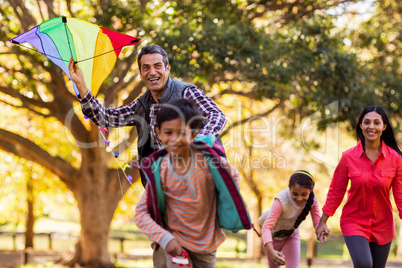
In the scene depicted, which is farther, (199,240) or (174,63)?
(174,63)

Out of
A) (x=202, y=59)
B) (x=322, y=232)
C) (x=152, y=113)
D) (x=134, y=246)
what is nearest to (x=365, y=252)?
(x=322, y=232)

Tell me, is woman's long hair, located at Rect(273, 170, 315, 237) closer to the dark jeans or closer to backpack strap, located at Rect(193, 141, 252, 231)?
the dark jeans

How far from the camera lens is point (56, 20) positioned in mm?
4645

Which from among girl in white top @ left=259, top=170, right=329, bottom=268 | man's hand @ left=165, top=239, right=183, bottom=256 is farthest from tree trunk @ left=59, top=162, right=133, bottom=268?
man's hand @ left=165, top=239, right=183, bottom=256

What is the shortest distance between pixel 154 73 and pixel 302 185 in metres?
1.69

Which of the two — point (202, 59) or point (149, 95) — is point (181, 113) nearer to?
point (149, 95)

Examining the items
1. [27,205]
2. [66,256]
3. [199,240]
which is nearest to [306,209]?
[199,240]

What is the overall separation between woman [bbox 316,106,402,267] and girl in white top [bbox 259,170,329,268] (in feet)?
0.68

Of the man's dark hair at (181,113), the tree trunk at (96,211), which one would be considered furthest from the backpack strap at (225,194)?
the tree trunk at (96,211)

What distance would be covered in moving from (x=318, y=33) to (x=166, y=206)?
29.8ft

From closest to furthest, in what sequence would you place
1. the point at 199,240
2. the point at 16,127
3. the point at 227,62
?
1. the point at 199,240
2. the point at 227,62
3. the point at 16,127

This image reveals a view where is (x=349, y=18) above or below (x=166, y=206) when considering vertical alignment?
above

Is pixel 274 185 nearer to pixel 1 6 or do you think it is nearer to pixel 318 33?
pixel 318 33

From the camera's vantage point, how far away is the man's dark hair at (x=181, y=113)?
2.98 meters
